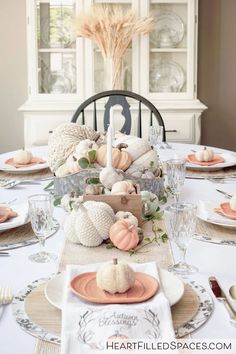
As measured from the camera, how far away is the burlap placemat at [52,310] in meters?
1.02

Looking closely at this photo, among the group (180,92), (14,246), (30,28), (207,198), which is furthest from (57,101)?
(14,246)

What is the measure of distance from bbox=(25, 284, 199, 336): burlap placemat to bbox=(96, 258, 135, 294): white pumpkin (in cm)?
9

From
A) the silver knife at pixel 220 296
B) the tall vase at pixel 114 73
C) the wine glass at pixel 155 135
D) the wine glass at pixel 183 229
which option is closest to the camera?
the silver knife at pixel 220 296

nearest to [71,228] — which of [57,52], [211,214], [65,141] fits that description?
[211,214]

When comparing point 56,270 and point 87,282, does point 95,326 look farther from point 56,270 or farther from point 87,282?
point 56,270

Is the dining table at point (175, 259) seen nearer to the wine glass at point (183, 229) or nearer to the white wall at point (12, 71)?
the wine glass at point (183, 229)

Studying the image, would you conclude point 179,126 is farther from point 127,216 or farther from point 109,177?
point 127,216

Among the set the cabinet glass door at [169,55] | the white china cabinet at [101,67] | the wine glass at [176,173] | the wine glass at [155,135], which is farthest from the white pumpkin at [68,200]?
the cabinet glass door at [169,55]

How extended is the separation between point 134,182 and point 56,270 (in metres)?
0.46

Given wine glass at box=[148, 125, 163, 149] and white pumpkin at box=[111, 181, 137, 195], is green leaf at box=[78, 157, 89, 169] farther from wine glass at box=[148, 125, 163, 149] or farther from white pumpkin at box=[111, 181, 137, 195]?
wine glass at box=[148, 125, 163, 149]

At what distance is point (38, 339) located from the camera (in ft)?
3.22

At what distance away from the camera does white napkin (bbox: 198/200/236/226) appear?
1.58 metres

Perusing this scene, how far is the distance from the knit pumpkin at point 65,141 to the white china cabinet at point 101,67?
1.60 meters

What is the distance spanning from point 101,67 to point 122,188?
216 centimetres
